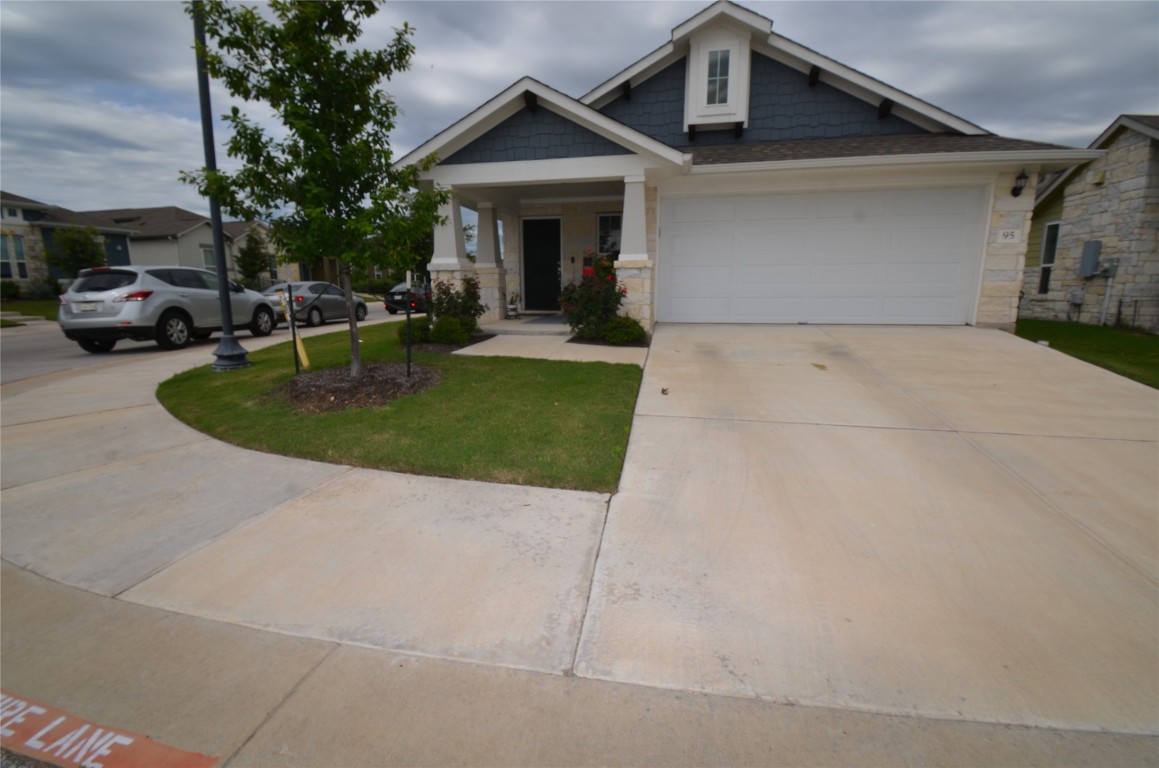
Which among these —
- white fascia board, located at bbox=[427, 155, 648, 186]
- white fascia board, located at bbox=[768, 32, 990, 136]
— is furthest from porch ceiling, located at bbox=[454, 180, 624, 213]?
white fascia board, located at bbox=[768, 32, 990, 136]

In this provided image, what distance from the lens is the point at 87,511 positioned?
3764mm

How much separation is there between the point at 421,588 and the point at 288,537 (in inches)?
43.2

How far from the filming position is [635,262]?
9.84 m

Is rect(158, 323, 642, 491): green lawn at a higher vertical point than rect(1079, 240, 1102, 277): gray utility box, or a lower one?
lower

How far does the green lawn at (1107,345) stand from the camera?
7617 millimetres

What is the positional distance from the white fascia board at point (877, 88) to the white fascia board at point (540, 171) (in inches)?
198

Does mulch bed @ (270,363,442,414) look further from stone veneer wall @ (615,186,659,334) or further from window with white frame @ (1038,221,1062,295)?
window with white frame @ (1038,221,1062,295)

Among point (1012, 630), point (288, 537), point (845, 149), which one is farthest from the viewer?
point (845, 149)

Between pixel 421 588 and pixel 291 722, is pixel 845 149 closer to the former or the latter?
pixel 421 588

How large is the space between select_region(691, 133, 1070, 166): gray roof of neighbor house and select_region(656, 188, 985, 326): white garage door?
0.80m

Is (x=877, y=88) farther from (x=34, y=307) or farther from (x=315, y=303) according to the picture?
(x=34, y=307)

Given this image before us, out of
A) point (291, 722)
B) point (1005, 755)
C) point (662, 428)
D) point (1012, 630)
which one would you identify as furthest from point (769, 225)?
point (291, 722)

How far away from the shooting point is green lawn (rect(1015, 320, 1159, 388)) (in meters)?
7.62

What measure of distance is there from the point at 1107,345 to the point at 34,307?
124 feet
